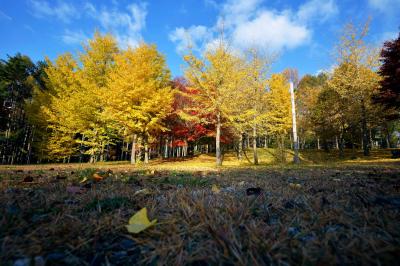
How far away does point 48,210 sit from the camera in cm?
131

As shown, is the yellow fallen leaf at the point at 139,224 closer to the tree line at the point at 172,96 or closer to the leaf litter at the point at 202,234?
the leaf litter at the point at 202,234

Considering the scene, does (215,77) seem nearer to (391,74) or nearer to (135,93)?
(135,93)

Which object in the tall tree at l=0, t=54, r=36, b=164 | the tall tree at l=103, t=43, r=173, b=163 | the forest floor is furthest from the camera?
the tall tree at l=0, t=54, r=36, b=164

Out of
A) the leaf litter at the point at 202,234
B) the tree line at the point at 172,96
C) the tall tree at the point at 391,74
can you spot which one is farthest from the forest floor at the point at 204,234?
the tall tree at the point at 391,74

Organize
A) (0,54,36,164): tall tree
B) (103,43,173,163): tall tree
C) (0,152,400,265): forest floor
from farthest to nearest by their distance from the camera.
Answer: (0,54,36,164): tall tree, (103,43,173,163): tall tree, (0,152,400,265): forest floor

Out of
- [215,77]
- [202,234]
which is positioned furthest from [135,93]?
[202,234]

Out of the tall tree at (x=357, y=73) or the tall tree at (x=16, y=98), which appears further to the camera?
the tall tree at (x=16, y=98)

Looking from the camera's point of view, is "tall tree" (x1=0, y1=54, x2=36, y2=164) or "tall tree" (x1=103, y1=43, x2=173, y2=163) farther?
"tall tree" (x1=0, y1=54, x2=36, y2=164)

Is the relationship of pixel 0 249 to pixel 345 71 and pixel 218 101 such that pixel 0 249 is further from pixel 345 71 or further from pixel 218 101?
pixel 345 71

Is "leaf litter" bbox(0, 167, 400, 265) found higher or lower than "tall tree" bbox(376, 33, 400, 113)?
lower

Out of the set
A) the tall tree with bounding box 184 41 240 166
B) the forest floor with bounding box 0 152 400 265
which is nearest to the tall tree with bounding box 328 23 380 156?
the tall tree with bounding box 184 41 240 166

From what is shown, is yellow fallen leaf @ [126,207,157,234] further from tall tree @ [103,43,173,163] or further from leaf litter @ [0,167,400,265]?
tall tree @ [103,43,173,163]

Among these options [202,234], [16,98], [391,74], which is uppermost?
[16,98]

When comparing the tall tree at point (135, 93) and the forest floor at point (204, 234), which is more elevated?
the tall tree at point (135, 93)
